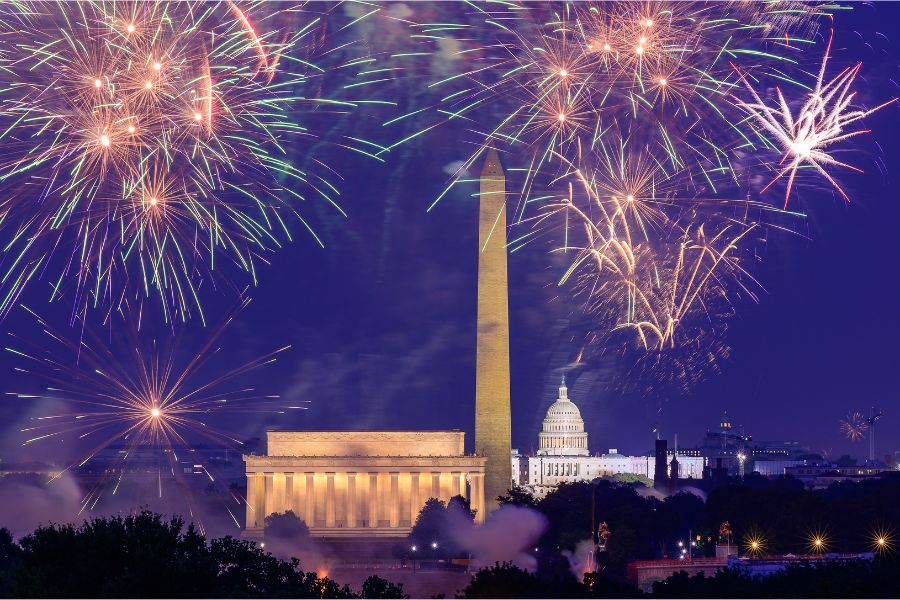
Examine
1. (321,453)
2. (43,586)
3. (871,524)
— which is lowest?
(43,586)

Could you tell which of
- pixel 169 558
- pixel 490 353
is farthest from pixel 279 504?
pixel 169 558

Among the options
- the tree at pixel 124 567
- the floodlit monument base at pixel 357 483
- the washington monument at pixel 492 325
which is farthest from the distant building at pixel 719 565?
the floodlit monument base at pixel 357 483

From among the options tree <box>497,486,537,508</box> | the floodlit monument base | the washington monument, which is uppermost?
the washington monument

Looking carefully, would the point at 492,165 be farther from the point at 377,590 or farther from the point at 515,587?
the point at 515,587

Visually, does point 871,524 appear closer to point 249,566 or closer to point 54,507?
point 249,566

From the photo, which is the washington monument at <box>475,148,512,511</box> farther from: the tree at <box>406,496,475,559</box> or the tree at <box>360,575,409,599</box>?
the tree at <box>360,575,409,599</box>

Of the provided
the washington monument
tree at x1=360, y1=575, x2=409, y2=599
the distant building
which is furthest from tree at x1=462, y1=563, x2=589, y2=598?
the washington monument

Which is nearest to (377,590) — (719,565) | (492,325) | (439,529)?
(719,565)
